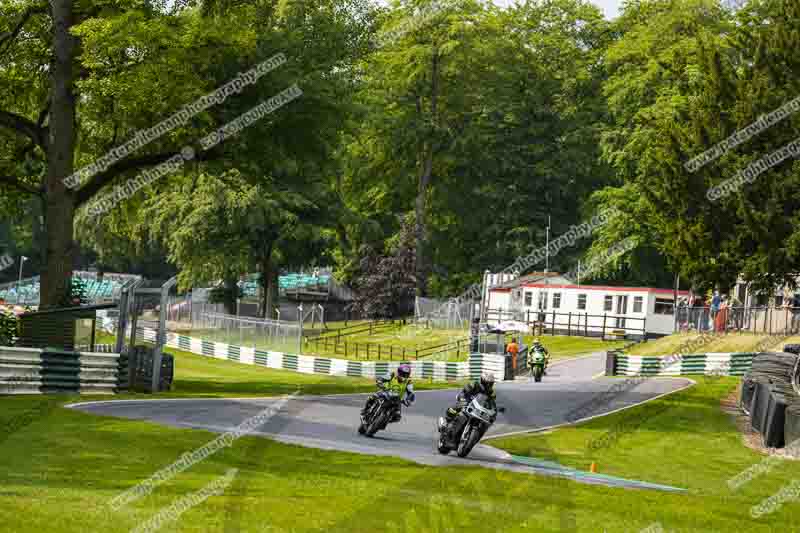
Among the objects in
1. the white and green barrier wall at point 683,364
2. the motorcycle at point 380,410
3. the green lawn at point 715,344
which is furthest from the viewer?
the green lawn at point 715,344

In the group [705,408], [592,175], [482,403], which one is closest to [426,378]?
[705,408]

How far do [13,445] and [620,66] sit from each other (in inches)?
2667

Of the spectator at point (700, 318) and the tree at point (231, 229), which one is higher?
the tree at point (231, 229)

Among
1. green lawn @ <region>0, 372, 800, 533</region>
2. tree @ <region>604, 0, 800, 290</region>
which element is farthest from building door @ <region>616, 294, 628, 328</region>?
green lawn @ <region>0, 372, 800, 533</region>

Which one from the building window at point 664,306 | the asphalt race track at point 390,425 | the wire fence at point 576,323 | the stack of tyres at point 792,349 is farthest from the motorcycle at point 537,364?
the building window at point 664,306

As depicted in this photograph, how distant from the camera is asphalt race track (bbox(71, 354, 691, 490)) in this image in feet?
61.8

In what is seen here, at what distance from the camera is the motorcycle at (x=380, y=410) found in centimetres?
2159

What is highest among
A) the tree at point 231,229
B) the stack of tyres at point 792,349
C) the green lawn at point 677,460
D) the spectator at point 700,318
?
the tree at point 231,229

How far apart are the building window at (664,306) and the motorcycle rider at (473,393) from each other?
4482 cm

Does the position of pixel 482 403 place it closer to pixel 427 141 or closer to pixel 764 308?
pixel 764 308

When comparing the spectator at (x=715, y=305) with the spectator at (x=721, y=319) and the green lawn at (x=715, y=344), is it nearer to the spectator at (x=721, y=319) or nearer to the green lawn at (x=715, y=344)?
the spectator at (x=721, y=319)

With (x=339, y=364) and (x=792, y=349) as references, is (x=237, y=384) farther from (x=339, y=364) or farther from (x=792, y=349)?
(x=792, y=349)

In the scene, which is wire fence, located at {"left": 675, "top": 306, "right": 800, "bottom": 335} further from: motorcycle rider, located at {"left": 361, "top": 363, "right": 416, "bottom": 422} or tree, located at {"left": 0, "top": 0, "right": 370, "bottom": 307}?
motorcycle rider, located at {"left": 361, "top": 363, "right": 416, "bottom": 422}

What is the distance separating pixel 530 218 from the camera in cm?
8256
